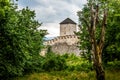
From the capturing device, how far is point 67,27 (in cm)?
14712

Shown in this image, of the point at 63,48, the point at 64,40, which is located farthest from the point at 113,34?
the point at 64,40

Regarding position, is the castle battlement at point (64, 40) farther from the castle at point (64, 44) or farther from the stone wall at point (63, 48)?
the stone wall at point (63, 48)

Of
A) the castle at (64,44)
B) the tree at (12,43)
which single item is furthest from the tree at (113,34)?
the castle at (64,44)

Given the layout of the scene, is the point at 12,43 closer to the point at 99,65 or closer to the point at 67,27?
the point at 99,65

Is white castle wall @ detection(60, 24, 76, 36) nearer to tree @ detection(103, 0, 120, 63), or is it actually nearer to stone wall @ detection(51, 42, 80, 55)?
stone wall @ detection(51, 42, 80, 55)

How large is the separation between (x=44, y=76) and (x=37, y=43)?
959cm

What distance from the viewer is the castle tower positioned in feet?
481

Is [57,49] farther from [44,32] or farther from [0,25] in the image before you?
[0,25]

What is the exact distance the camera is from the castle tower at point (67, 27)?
147 metres

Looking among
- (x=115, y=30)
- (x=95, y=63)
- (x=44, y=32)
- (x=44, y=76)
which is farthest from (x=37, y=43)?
(x=95, y=63)

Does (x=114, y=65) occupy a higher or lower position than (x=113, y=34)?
lower

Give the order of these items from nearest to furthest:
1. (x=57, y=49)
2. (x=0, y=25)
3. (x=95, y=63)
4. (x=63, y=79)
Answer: (x=95, y=63)
(x=0, y=25)
(x=63, y=79)
(x=57, y=49)

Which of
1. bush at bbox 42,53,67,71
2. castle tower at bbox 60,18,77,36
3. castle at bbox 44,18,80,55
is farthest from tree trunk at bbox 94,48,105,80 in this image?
castle tower at bbox 60,18,77,36

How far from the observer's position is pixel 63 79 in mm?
36375
